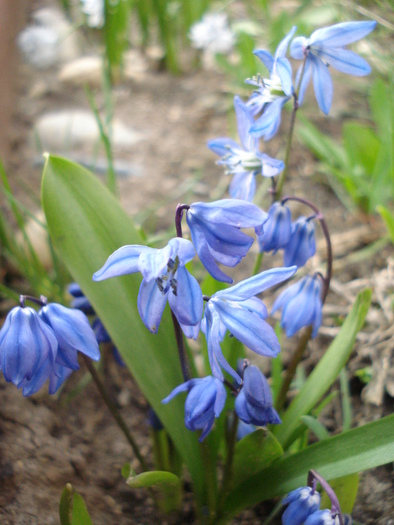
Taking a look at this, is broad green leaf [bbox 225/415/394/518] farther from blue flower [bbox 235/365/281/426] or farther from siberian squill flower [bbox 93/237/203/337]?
siberian squill flower [bbox 93/237/203/337]

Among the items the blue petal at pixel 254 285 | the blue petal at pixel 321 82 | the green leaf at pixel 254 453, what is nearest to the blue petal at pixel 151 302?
the blue petal at pixel 254 285

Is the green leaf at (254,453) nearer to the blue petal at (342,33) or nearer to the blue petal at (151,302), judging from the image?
the blue petal at (151,302)

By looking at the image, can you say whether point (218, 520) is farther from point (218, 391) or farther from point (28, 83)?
point (28, 83)

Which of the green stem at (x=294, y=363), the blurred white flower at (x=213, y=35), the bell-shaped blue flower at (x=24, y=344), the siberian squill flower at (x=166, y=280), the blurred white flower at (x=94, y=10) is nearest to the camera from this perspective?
the siberian squill flower at (x=166, y=280)

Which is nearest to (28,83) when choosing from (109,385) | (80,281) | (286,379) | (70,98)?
(70,98)

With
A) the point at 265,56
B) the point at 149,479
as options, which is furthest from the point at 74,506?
the point at 265,56

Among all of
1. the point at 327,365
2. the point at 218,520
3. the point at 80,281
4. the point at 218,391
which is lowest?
the point at 218,520
